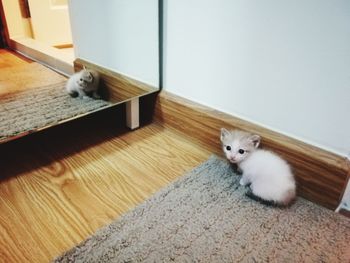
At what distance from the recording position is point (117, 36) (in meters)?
1.03

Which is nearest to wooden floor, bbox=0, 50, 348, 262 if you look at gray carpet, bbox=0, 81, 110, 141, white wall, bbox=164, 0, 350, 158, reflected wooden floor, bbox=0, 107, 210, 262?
reflected wooden floor, bbox=0, 107, 210, 262

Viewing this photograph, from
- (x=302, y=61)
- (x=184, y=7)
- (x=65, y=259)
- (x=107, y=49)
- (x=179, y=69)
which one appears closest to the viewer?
(x=65, y=259)

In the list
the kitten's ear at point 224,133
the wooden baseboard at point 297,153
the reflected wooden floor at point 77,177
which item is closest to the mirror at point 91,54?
the reflected wooden floor at point 77,177

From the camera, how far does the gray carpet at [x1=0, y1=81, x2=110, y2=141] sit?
788mm

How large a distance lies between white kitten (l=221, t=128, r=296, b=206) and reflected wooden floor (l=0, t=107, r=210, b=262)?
155 millimetres

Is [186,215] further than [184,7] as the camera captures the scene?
No

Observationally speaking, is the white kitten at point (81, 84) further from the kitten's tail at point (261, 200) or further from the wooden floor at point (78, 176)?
the kitten's tail at point (261, 200)

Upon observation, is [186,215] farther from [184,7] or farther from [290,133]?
[184,7]

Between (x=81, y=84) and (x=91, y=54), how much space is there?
132 millimetres

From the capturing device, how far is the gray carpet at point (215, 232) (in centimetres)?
55

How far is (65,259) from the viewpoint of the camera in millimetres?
529

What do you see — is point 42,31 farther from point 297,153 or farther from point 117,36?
point 297,153

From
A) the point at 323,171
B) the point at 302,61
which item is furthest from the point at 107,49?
the point at 323,171

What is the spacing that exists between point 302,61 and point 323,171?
0.85 feet
